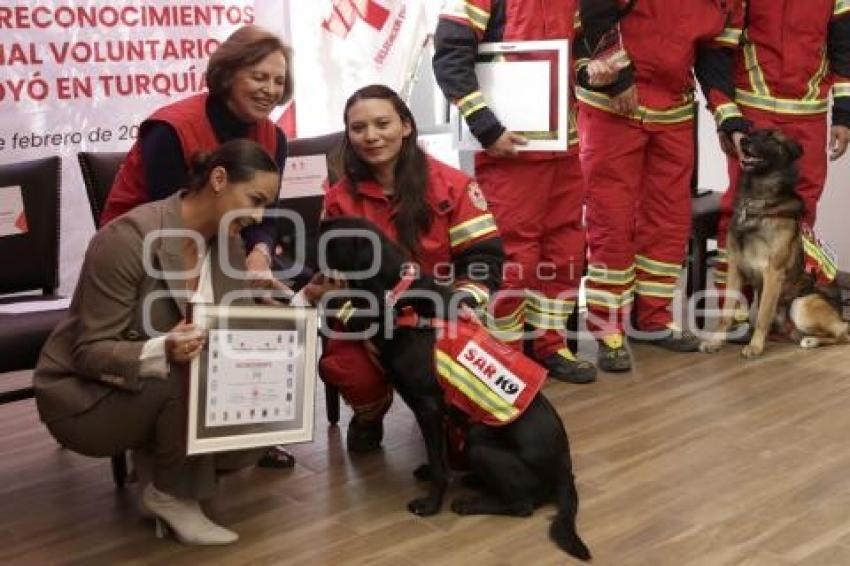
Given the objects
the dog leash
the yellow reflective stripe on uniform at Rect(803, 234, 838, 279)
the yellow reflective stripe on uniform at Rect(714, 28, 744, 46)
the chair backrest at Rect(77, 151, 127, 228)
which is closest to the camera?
the dog leash

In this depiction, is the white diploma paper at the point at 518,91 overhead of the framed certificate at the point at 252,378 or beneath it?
overhead

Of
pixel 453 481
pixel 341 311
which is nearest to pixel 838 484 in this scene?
pixel 453 481

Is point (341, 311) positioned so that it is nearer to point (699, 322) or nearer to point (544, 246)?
point (544, 246)

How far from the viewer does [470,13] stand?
10.3 ft

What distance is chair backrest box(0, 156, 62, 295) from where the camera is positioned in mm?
2830

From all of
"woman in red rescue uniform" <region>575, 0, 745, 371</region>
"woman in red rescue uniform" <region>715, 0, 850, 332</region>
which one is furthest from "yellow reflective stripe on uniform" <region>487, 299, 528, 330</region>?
"woman in red rescue uniform" <region>715, 0, 850, 332</region>

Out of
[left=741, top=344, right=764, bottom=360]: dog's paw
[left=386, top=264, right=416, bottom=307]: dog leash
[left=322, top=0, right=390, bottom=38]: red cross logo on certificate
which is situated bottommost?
[left=741, top=344, right=764, bottom=360]: dog's paw

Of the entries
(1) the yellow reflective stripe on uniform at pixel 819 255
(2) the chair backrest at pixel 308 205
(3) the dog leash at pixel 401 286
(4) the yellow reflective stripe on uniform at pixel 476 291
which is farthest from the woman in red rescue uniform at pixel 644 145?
(3) the dog leash at pixel 401 286

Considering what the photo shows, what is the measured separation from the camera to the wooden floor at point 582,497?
224 cm

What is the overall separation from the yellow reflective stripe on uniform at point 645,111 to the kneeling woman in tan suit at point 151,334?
5.45 feet

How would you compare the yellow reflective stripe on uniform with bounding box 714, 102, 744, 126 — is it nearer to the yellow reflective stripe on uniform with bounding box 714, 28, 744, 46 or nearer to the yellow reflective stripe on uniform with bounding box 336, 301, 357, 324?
the yellow reflective stripe on uniform with bounding box 714, 28, 744, 46

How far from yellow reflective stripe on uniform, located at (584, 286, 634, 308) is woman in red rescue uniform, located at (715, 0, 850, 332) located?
0.49m

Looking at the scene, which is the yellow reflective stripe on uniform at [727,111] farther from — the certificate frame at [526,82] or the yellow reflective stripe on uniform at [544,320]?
the yellow reflective stripe on uniform at [544,320]

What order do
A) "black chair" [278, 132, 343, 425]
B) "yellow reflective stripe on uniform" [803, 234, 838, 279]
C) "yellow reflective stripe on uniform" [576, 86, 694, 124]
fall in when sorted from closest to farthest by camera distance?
"black chair" [278, 132, 343, 425] → "yellow reflective stripe on uniform" [576, 86, 694, 124] → "yellow reflective stripe on uniform" [803, 234, 838, 279]
